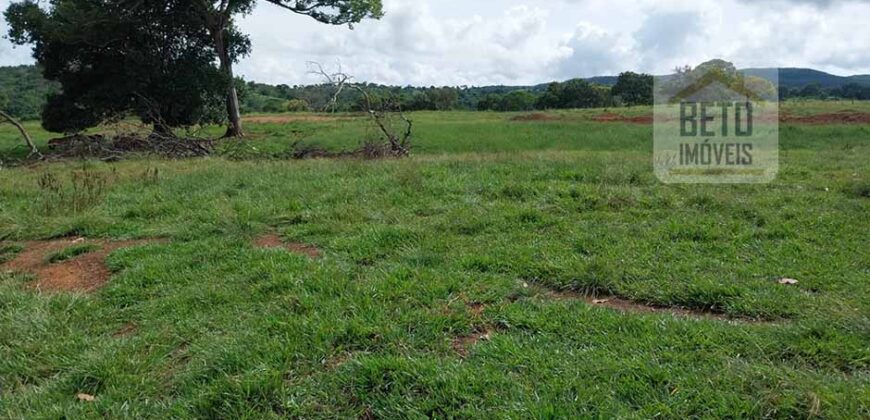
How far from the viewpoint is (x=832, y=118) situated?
85.3 ft

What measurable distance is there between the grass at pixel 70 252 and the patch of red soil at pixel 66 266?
0.05m

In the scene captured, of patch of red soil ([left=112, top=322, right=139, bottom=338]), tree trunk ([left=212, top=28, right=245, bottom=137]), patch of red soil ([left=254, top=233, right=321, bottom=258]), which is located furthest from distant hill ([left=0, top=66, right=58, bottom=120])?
patch of red soil ([left=112, top=322, right=139, bottom=338])

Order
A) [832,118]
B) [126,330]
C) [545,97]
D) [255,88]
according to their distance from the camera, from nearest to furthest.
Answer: [126,330], [832,118], [255,88], [545,97]

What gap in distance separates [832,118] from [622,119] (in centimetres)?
935

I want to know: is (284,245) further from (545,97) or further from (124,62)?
(545,97)

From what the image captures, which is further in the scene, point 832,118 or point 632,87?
point 632,87

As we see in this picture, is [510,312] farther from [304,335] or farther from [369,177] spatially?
[369,177]

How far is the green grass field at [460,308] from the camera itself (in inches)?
105

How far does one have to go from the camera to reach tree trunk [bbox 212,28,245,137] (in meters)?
21.0

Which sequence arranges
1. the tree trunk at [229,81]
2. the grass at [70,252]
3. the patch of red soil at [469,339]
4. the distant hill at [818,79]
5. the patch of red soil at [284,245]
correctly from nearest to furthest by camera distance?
the patch of red soil at [469,339]
the patch of red soil at [284,245]
the grass at [70,252]
the tree trunk at [229,81]
the distant hill at [818,79]

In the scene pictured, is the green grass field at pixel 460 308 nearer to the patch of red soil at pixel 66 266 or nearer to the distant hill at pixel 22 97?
the patch of red soil at pixel 66 266

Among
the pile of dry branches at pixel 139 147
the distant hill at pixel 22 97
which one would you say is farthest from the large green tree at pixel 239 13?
the distant hill at pixel 22 97

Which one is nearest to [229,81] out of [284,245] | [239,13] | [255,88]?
[239,13]

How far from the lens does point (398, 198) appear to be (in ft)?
22.9
